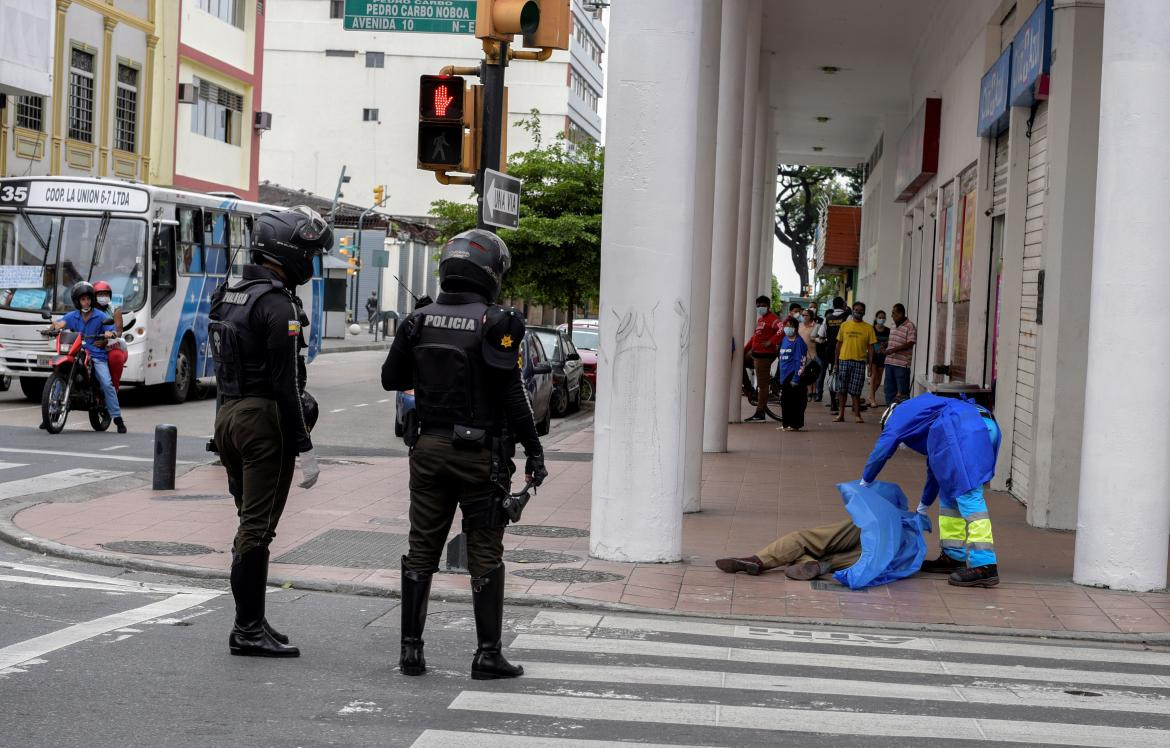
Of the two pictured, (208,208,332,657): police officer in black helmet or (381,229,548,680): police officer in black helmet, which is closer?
(381,229,548,680): police officer in black helmet

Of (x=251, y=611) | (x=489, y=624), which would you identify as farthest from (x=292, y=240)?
(x=489, y=624)

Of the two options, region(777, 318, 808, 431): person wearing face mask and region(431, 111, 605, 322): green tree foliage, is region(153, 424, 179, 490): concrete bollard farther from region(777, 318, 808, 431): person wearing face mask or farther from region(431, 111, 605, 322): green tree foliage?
region(431, 111, 605, 322): green tree foliage

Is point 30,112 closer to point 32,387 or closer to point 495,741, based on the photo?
point 32,387

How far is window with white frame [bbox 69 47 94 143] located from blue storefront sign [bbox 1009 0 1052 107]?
24136mm

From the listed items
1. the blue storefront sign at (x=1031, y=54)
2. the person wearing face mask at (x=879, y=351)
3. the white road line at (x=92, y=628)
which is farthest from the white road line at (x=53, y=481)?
the person wearing face mask at (x=879, y=351)

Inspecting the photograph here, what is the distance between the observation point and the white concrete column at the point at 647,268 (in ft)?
31.3

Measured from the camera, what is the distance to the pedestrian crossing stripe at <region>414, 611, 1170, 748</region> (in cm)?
550

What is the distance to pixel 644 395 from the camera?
31.4ft

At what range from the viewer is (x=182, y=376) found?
2341 centimetres

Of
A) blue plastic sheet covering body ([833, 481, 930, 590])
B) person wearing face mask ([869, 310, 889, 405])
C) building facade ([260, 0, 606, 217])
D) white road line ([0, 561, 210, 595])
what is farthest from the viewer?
building facade ([260, 0, 606, 217])

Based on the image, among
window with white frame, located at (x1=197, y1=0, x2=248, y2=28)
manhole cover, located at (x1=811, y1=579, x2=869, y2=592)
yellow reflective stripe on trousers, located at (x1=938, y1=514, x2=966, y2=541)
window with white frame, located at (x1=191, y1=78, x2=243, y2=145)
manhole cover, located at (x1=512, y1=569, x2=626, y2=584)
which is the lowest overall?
manhole cover, located at (x1=512, y1=569, x2=626, y2=584)

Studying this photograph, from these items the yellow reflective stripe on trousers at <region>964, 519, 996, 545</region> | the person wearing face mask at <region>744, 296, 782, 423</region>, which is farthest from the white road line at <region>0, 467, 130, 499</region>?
the person wearing face mask at <region>744, 296, 782, 423</region>

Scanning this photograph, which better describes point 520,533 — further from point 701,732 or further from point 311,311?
point 311,311

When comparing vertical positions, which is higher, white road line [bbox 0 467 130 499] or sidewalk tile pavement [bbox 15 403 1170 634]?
sidewalk tile pavement [bbox 15 403 1170 634]
